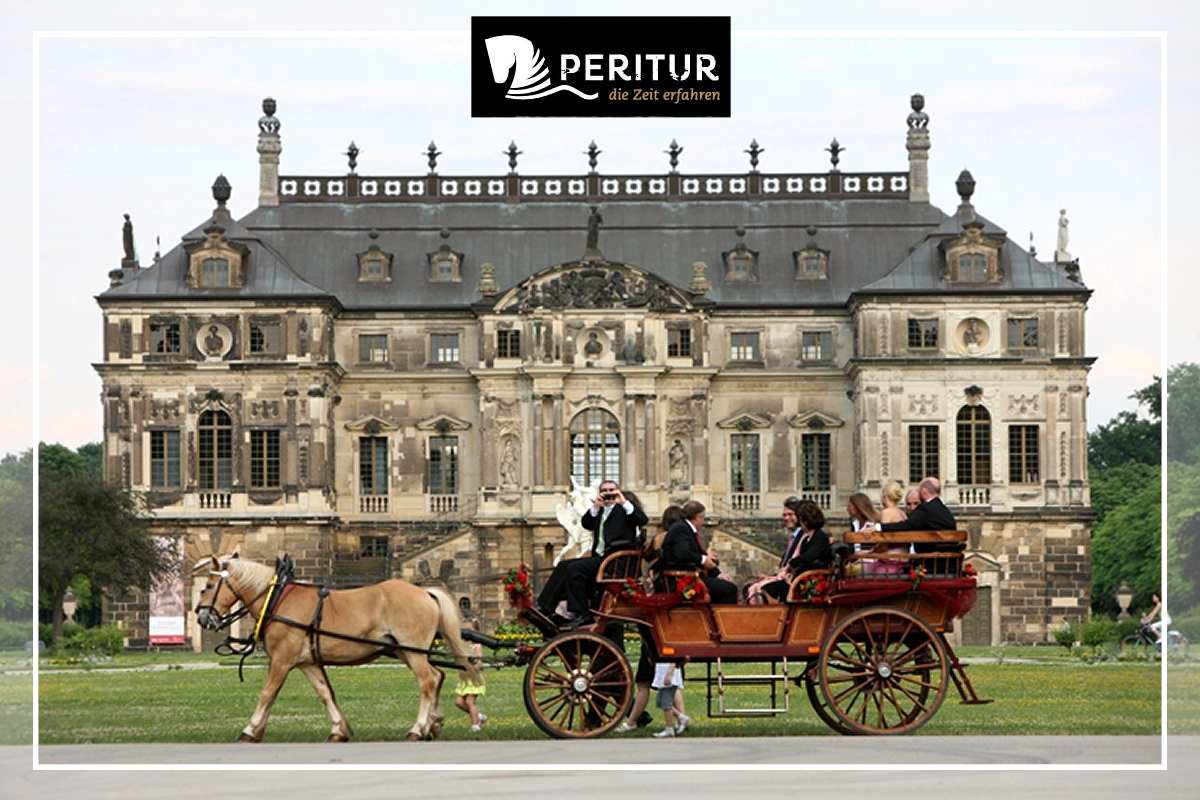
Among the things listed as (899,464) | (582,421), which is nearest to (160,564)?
(582,421)

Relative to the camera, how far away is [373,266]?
235 ft

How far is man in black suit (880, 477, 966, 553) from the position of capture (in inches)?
842

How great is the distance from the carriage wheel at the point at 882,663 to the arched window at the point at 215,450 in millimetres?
48565

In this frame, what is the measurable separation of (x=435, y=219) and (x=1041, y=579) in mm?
21148

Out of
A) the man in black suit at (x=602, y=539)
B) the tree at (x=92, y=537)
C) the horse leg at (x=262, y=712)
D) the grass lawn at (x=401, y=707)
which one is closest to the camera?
the horse leg at (x=262, y=712)

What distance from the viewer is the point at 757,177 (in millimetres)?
73750

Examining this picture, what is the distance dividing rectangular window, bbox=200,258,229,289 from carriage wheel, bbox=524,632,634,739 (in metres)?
49.2

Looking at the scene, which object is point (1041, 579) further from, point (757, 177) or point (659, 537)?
point (659, 537)

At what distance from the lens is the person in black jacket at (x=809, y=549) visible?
21562mm

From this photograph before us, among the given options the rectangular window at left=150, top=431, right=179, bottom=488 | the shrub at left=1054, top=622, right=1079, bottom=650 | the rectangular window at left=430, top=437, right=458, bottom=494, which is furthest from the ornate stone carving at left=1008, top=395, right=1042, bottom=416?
the rectangular window at left=150, top=431, right=179, bottom=488

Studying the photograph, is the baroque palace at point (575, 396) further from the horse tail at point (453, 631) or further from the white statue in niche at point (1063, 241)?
the horse tail at point (453, 631)

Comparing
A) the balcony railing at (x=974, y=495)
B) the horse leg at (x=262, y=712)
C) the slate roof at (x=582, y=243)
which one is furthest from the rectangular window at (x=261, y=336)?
the horse leg at (x=262, y=712)

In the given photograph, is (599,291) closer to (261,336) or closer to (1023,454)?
(261,336)

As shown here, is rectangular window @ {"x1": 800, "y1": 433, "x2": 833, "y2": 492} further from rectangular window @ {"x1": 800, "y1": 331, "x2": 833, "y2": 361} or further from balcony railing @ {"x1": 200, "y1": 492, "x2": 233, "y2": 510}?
balcony railing @ {"x1": 200, "y1": 492, "x2": 233, "y2": 510}
